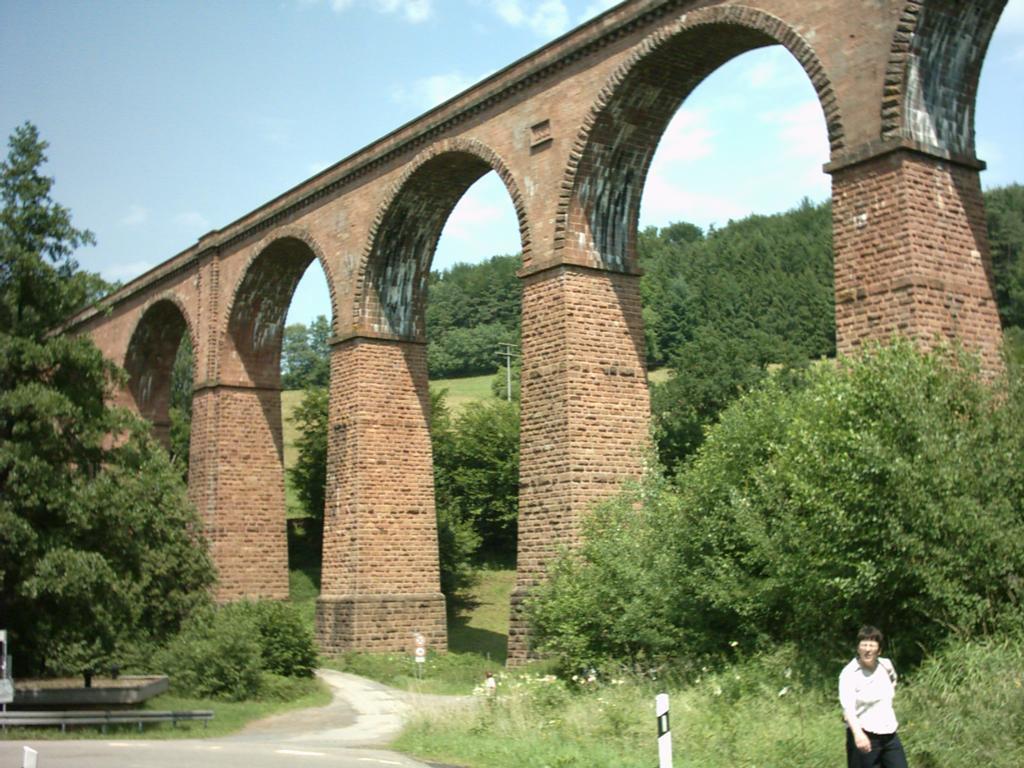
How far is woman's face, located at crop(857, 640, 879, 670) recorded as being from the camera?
8984mm

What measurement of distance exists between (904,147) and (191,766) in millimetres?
11414

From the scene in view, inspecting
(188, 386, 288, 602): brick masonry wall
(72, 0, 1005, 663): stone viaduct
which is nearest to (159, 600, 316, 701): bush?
(72, 0, 1005, 663): stone viaduct

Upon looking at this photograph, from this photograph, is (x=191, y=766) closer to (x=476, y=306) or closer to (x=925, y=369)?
(x=925, y=369)

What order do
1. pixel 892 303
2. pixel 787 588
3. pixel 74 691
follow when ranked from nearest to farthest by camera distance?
pixel 787 588 < pixel 892 303 < pixel 74 691

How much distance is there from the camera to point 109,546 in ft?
69.8

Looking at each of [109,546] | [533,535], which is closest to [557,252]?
[533,535]

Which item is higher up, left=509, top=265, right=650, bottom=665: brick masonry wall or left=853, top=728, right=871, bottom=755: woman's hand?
left=509, top=265, right=650, bottom=665: brick masonry wall

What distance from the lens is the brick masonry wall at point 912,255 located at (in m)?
16.6

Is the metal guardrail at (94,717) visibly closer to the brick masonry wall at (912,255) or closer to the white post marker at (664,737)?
the white post marker at (664,737)

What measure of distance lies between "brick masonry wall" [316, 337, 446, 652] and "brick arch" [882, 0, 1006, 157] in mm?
15311

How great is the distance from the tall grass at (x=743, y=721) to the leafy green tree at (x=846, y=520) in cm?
64

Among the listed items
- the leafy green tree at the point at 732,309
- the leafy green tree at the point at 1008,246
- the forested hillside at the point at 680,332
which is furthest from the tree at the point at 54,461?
the leafy green tree at the point at 1008,246

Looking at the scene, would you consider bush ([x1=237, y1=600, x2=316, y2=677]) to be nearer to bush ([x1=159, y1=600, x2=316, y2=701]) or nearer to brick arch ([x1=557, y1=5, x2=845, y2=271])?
bush ([x1=159, y1=600, x2=316, y2=701])

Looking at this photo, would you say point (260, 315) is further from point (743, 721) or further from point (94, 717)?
point (743, 721)
